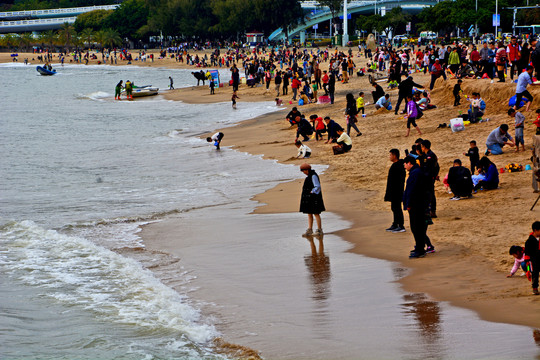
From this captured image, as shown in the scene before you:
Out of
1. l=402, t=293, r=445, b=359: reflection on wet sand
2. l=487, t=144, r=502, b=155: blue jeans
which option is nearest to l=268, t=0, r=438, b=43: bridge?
l=487, t=144, r=502, b=155: blue jeans

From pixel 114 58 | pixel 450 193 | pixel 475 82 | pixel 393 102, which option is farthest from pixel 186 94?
pixel 114 58

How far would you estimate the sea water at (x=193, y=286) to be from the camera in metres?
8.14

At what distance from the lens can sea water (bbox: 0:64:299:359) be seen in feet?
29.5

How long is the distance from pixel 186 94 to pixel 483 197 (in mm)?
43534

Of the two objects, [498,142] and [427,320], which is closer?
[427,320]

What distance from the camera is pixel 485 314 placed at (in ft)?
27.4

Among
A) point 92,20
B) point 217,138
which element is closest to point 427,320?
point 217,138

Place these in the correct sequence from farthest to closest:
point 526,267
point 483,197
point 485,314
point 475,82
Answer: point 475,82
point 483,197
point 526,267
point 485,314

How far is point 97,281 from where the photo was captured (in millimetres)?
11258

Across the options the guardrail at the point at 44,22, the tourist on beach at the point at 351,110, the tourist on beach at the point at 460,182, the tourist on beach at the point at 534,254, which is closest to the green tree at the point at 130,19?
the guardrail at the point at 44,22

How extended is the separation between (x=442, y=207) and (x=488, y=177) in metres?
1.36

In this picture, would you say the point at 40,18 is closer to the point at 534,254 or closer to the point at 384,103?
the point at 384,103

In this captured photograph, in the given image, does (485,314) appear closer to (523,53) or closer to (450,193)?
(450,193)

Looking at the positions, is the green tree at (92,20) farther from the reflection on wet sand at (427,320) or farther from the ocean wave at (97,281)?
the reflection on wet sand at (427,320)
